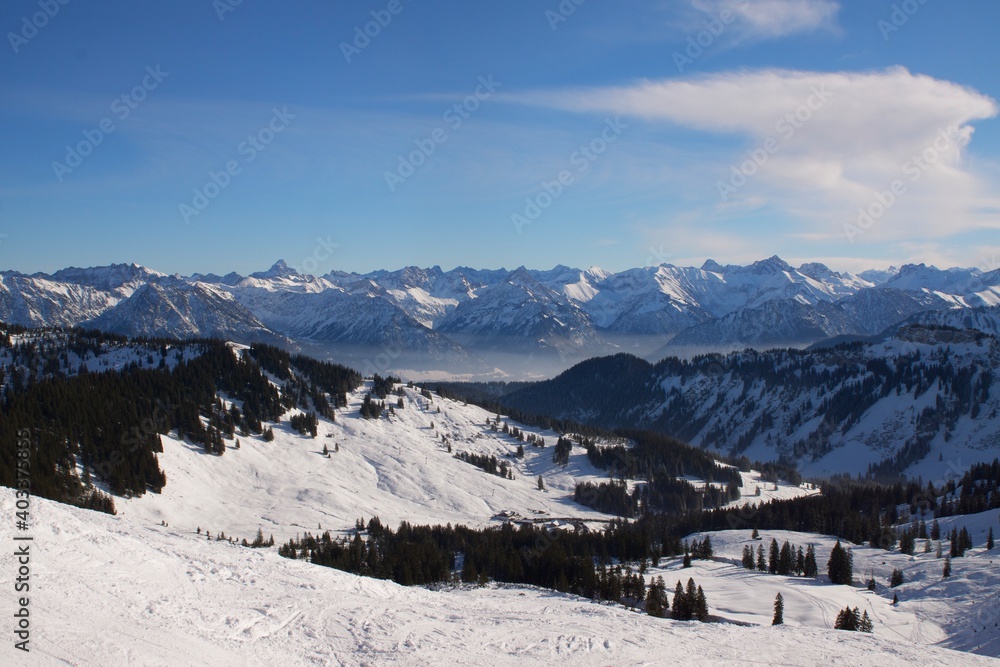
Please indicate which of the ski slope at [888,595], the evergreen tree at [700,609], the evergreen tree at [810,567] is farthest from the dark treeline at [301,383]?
the evergreen tree at [700,609]

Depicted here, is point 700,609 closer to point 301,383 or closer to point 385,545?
point 385,545

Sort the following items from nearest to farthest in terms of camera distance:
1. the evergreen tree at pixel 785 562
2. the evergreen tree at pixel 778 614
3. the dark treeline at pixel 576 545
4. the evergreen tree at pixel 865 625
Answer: the evergreen tree at pixel 865 625, the evergreen tree at pixel 778 614, the dark treeline at pixel 576 545, the evergreen tree at pixel 785 562

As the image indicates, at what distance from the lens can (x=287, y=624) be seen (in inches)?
1772

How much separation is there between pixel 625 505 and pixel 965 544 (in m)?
81.9

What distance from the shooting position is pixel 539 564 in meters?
95.8

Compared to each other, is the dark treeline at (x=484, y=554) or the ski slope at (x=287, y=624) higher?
the ski slope at (x=287, y=624)

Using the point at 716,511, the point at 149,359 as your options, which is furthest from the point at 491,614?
the point at 149,359

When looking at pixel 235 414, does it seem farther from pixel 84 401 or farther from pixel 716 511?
pixel 716 511

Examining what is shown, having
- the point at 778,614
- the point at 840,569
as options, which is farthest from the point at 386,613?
the point at 840,569

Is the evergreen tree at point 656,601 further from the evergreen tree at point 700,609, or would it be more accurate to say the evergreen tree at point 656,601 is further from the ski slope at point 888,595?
the ski slope at point 888,595

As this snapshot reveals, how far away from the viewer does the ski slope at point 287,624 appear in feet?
123

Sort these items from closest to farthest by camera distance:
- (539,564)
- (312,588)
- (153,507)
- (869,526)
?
1. (312,588)
2. (539,564)
3. (153,507)
4. (869,526)

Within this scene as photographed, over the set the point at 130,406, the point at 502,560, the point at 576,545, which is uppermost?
the point at 130,406

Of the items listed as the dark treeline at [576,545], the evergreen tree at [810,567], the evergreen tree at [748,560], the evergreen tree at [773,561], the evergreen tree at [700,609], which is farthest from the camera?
the evergreen tree at [748,560]
